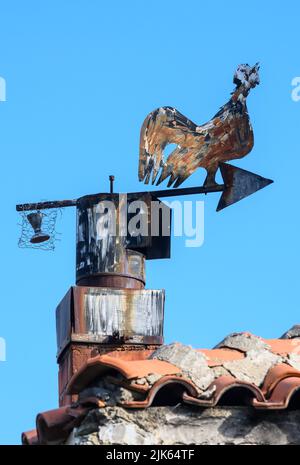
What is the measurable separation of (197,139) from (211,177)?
17.3 inches

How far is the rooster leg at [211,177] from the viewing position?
16391 millimetres

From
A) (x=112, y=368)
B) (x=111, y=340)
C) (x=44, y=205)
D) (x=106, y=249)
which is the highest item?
(x=44, y=205)

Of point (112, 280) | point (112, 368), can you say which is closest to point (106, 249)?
point (112, 280)

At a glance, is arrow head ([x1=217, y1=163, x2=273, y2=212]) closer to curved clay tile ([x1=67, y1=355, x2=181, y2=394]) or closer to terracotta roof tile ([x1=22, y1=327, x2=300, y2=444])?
terracotta roof tile ([x1=22, y1=327, x2=300, y2=444])

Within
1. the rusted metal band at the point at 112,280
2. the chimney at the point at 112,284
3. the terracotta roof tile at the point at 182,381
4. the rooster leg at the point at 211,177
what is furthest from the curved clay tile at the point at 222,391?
the rooster leg at the point at 211,177

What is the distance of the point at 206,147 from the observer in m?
16.4

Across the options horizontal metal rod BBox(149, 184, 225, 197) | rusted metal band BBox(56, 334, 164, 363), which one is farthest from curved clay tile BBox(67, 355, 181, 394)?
horizontal metal rod BBox(149, 184, 225, 197)

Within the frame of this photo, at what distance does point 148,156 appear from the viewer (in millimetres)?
16578

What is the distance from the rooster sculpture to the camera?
1627cm

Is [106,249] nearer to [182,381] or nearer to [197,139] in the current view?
[197,139]

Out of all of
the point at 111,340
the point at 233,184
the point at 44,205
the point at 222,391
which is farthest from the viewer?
the point at 44,205
